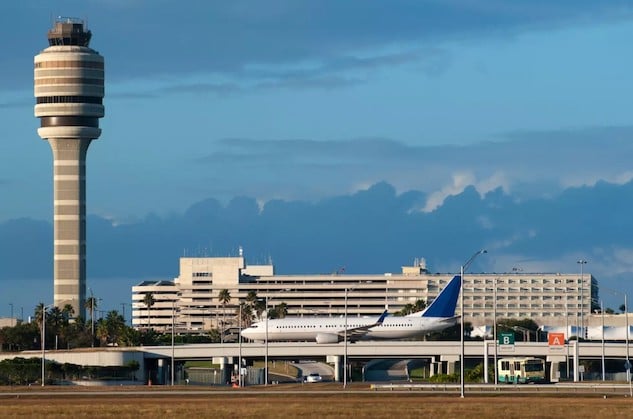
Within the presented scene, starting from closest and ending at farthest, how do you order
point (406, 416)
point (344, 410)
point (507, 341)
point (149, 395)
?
point (406, 416) < point (344, 410) < point (149, 395) < point (507, 341)

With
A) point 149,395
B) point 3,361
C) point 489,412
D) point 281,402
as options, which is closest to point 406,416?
point 489,412

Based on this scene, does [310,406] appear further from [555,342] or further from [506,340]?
[555,342]

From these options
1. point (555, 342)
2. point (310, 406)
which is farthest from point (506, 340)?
point (310, 406)

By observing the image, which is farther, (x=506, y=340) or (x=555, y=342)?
(x=555, y=342)

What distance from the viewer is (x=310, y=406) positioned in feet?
298

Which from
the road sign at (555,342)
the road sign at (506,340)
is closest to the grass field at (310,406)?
the road sign at (506,340)

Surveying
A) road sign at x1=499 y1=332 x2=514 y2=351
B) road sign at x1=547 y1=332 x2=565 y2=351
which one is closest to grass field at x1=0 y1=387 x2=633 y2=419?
road sign at x1=499 y1=332 x2=514 y2=351

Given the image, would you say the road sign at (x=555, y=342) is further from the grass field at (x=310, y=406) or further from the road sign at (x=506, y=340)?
the grass field at (x=310, y=406)

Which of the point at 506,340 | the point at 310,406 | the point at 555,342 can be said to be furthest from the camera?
the point at 555,342

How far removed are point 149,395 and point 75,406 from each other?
70.1 feet

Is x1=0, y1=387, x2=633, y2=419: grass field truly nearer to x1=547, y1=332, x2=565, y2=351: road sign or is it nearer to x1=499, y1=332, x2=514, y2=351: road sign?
x1=499, y1=332, x2=514, y2=351: road sign

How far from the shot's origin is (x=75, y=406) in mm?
92000

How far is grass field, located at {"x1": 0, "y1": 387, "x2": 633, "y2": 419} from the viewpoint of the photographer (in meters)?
81.4

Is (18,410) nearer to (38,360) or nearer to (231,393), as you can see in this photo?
(231,393)
